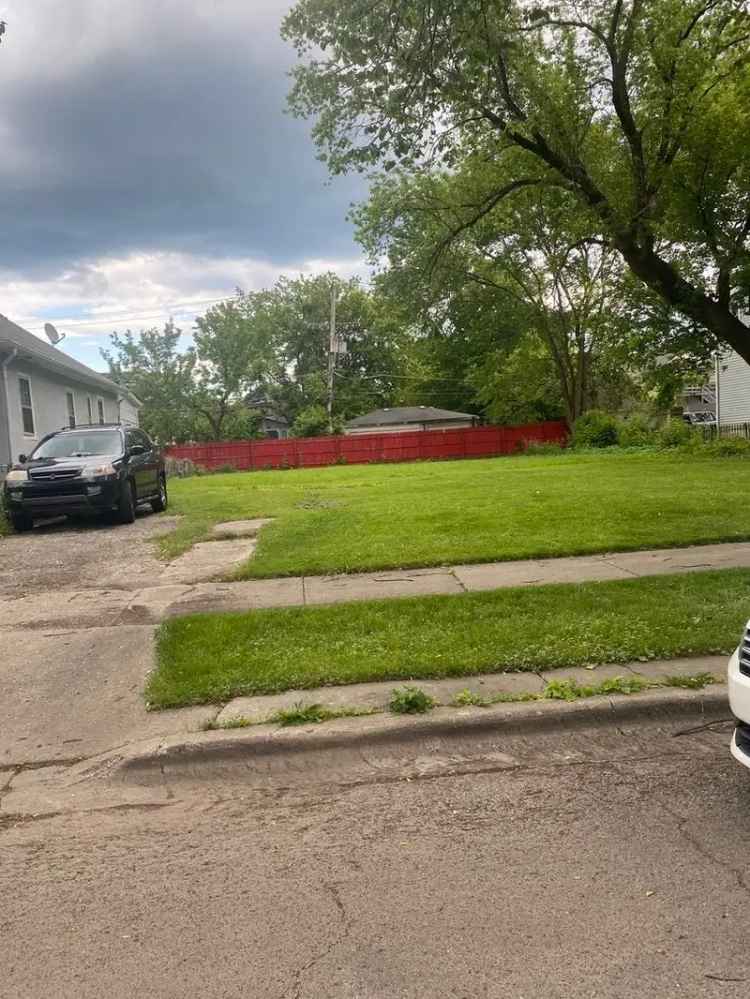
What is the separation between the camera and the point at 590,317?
38.2 m

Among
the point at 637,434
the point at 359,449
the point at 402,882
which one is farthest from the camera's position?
the point at 359,449

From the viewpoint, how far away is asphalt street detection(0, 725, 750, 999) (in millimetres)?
2541

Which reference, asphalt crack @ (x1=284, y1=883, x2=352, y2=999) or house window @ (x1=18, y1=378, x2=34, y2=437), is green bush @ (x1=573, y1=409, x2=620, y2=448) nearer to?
house window @ (x1=18, y1=378, x2=34, y2=437)

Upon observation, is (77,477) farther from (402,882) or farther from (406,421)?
(406,421)

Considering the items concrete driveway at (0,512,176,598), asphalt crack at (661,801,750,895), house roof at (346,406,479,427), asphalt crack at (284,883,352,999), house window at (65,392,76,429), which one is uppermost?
house window at (65,392,76,429)

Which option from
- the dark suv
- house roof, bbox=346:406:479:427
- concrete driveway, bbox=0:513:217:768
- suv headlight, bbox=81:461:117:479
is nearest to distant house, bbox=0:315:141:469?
the dark suv

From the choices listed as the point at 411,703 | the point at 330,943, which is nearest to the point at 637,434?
the point at 411,703

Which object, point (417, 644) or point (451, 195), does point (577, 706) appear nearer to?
point (417, 644)

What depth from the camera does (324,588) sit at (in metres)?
7.85

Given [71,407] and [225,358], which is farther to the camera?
[225,358]

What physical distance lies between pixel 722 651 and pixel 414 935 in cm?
355

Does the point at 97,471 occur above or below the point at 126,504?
above

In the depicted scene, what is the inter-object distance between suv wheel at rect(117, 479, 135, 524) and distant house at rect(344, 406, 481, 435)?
126 feet

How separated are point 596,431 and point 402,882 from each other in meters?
34.7
